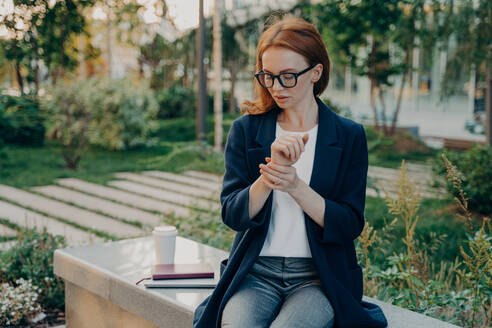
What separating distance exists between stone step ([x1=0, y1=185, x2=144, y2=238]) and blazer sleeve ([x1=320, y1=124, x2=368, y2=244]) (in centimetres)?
336

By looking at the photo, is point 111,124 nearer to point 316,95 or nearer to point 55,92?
point 55,92

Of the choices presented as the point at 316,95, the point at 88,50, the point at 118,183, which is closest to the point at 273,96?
the point at 316,95

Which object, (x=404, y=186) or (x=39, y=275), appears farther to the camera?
(x=39, y=275)

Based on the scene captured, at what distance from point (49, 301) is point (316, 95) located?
7.23 feet

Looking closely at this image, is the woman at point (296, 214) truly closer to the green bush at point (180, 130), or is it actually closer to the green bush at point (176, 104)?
the green bush at point (180, 130)

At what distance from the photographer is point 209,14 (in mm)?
15055

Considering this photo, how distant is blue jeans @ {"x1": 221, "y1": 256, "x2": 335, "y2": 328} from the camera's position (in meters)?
1.84

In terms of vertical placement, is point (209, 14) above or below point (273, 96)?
above

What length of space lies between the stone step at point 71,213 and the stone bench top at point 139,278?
2089 mm

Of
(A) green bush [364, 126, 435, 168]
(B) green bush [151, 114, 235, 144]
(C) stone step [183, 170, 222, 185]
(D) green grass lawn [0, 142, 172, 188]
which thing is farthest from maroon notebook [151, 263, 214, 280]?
(B) green bush [151, 114, 235, 144]

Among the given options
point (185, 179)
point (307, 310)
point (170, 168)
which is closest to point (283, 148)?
point (307, 310)

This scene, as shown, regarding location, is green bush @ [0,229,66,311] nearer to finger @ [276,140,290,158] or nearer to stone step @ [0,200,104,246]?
stone step @ [0,200,104,246]

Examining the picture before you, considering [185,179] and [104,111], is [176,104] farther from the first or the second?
[185,179]

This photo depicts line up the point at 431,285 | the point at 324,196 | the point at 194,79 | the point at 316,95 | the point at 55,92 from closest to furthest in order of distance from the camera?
the point at 324,196 → the point at 316,95 → the point at 431,285 → the point at 55,92 → the point at 194,79
